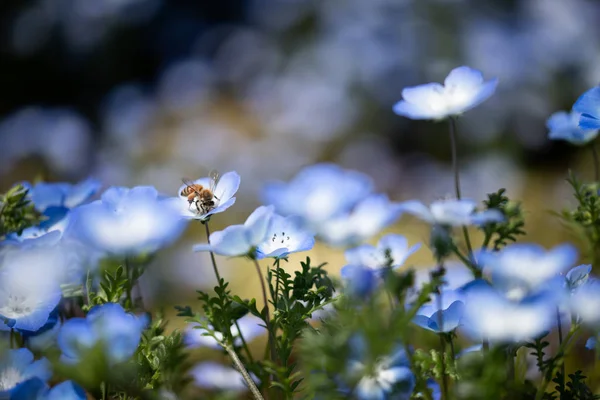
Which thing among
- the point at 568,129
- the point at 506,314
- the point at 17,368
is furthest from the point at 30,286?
the point at 568,129

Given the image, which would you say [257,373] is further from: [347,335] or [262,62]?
[262,62]

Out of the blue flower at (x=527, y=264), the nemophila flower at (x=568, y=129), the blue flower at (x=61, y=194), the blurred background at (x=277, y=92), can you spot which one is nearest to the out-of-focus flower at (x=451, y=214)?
the blue flower at (x=527, y=264)

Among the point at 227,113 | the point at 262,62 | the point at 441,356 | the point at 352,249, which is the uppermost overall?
the point at 262,62

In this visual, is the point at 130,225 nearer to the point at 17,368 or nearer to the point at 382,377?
the point at 17,368

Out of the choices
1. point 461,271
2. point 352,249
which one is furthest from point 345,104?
point 352,249

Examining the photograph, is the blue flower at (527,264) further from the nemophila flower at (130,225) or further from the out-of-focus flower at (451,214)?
the nemophila flower at (130,225)

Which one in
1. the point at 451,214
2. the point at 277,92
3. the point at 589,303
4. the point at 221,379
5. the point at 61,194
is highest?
the point at 277,92

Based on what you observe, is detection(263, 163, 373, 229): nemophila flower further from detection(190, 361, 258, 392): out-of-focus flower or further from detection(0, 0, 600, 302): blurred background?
detection(0, 0, 600, 302): blurred background
